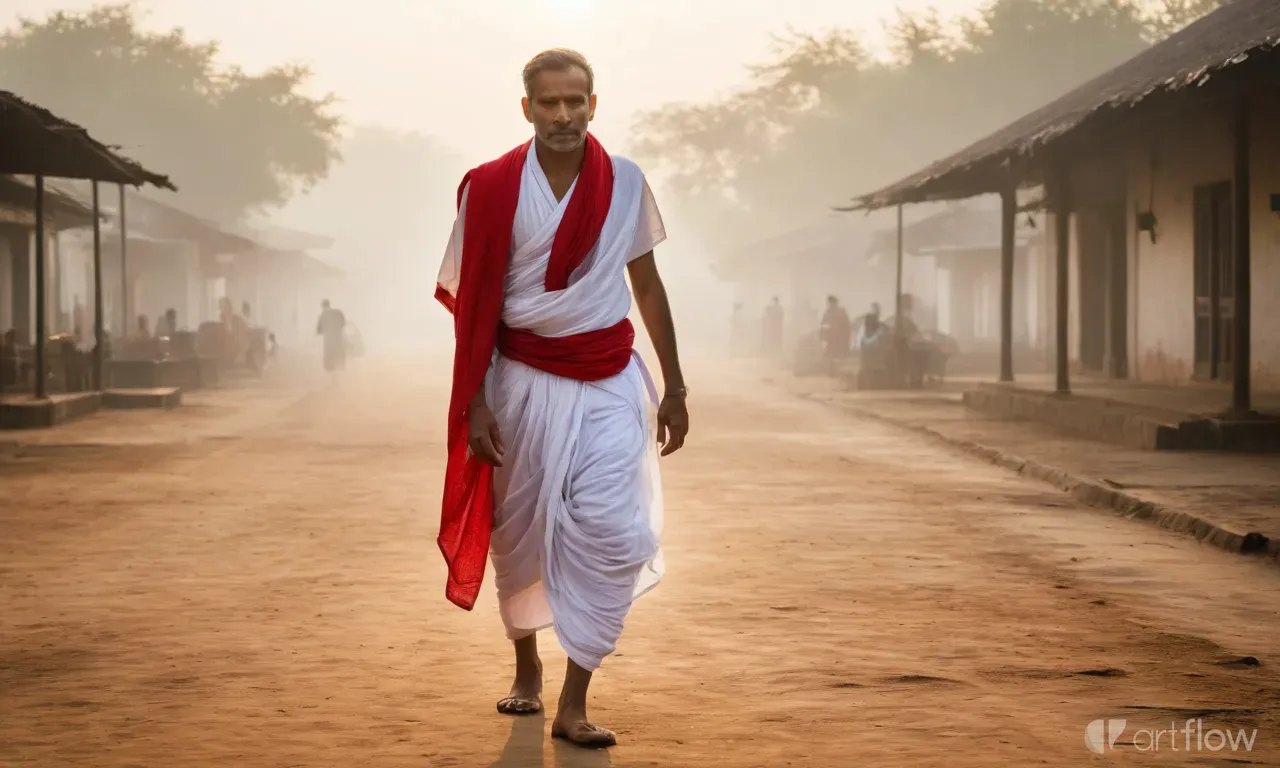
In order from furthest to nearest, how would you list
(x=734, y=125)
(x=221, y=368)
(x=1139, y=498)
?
(x=734, y=125) → (x=221, y=368) → (x=1139, y=498)

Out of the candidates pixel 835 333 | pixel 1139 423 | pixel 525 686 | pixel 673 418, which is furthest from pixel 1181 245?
pixel 525 686

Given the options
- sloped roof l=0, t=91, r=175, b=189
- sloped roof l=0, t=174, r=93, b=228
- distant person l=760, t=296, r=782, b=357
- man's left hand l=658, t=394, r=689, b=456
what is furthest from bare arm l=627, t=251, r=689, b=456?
distant person l=760, t=296, r=782, b=357

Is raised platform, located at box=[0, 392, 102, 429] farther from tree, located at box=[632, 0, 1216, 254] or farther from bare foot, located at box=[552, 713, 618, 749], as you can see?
tree, located at box=[632, 0, 1216, 254]

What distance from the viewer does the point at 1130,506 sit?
11.9 m

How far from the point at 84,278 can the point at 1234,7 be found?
101ft

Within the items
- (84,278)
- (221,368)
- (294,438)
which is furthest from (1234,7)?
(84,278)

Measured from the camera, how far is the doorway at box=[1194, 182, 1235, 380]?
21891 millimetres

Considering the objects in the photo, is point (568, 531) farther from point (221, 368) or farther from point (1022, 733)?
point (221, 368)

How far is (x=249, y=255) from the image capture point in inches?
2245

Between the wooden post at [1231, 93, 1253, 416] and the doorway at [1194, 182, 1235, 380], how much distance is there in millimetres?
5701

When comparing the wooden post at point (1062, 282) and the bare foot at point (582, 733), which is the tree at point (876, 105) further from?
the bare foot at point (582, 733)

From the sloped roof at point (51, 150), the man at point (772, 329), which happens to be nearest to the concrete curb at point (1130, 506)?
the sloped roof at point (51, 150)

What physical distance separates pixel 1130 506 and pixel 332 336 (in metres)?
27.4

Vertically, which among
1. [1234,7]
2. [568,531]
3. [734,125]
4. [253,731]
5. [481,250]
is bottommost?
[253,731]
